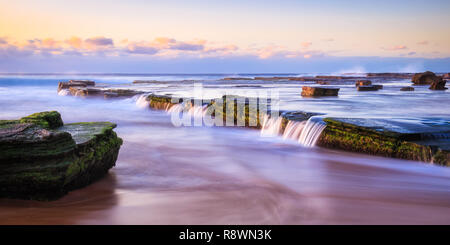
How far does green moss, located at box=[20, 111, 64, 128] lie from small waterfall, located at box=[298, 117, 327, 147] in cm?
477

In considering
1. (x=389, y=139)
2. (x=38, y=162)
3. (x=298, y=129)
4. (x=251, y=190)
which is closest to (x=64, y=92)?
(x=298, y=129)

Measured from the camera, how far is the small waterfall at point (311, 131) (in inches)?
253

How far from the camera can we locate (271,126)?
26.4ft

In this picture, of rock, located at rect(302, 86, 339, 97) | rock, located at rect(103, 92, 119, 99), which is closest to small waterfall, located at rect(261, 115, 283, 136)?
rock, located at rect(302, 86, 339, 97)

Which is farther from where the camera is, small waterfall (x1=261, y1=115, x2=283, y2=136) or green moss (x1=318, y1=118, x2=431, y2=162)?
small waterfall (x1=261, y1=115, x2=283, y2=136)

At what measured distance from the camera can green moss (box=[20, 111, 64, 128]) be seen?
13.2 ft

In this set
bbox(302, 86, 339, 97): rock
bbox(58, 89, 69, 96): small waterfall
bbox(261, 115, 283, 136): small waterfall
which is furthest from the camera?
bbox(58, 89, 69, 96): small waterfall

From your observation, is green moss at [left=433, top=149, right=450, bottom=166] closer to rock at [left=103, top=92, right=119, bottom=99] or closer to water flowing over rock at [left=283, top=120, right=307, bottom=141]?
water flowing over rock at [left=283, top=120, right=307, bottom=141]

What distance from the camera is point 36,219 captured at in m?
2.92

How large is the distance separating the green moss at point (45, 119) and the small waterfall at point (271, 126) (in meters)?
4.99

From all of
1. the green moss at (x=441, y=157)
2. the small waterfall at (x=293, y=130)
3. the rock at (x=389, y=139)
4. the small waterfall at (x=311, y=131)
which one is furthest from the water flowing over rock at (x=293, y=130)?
the green moss at (x=441, y=157)
